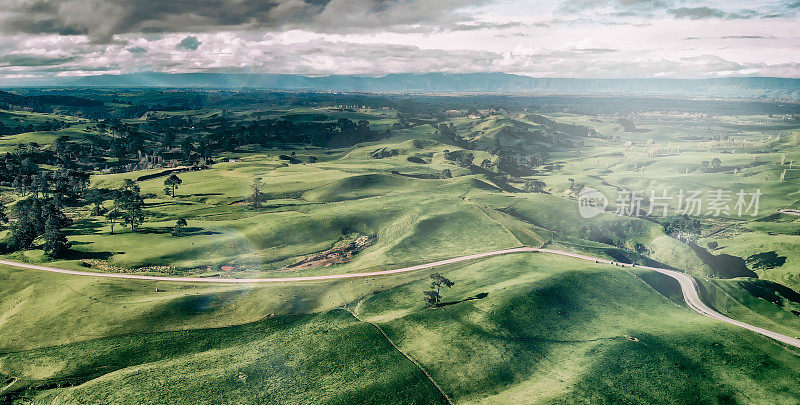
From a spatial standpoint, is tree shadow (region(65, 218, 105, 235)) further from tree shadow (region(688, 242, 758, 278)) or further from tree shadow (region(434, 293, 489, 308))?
tree shadow (region(688, 242, 758, 278))

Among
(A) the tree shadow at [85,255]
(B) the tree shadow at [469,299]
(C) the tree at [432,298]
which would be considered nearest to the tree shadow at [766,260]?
(B) the tree shadow at [469,299]

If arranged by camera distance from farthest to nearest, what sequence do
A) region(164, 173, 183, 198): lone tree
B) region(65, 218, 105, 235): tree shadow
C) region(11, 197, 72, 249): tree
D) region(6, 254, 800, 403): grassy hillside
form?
region(164, 173, 183, 198): lone tree < region(65, 218, 105, 235): tree shadow < region(11, 197, 72, 249): tree < region(6, 254, 800, 403): grassy hillside

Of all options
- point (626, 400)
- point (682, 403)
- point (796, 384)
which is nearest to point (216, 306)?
point (626, 400)

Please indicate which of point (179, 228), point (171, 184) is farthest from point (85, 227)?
point (171, 184)

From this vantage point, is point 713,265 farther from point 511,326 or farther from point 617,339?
point 511,326

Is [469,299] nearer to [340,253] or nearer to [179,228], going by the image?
[340,253]

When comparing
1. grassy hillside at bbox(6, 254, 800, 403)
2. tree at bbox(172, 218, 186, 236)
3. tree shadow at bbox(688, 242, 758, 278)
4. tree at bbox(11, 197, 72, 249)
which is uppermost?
tree at bbox(11, 197, 72, 249)

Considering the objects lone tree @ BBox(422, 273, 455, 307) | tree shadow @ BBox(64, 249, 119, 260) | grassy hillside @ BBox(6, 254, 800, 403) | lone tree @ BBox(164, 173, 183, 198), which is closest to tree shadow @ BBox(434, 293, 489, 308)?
grassy hillside @ BBox(6, 254, 800, 403)
